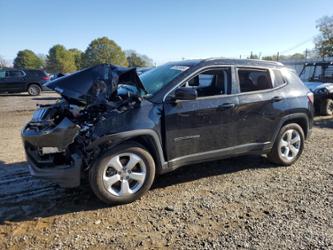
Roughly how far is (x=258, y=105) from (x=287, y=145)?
1072 millimetres

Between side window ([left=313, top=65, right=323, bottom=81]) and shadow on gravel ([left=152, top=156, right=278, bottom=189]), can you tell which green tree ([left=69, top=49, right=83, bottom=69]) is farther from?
shadow on gravel ([left=152, top=156, right=278, bottom=189])

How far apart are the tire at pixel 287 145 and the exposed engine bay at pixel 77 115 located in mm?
2538

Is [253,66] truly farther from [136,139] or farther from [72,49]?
[72,49]

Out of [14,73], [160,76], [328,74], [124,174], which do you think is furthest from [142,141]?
[14,73]

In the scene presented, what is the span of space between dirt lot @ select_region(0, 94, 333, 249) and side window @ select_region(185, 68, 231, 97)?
1323 mm

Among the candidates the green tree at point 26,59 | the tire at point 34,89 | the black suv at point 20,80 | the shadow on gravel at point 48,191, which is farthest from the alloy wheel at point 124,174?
the green tree at point 26,59

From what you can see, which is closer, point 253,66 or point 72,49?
point 253,66

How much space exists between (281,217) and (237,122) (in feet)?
5.10

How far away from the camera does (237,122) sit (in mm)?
4887

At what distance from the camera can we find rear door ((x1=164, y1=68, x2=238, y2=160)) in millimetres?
4367

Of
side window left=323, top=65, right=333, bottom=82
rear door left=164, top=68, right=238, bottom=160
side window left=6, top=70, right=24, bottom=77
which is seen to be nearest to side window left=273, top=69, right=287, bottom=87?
rear door left=164, top=68, right=238, bottom=160

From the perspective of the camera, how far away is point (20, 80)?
788 inches

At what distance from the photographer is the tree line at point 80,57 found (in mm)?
55344

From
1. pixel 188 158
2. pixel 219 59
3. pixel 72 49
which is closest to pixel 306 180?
pixel 188 158
